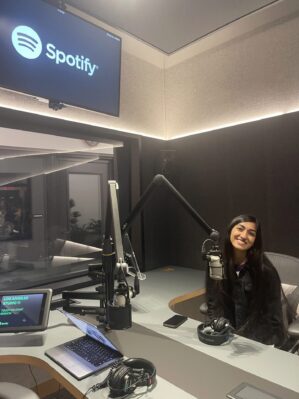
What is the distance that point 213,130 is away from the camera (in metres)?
2.66

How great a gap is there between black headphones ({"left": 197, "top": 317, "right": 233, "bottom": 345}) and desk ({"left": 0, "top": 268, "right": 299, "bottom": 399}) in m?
0.03

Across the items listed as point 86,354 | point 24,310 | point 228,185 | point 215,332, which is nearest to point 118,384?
point 86,354

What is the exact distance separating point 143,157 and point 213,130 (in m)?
0.66

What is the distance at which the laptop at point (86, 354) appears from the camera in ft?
4.02

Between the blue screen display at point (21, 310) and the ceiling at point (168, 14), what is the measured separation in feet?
6.17

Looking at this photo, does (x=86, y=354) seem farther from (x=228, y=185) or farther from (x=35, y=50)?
(x=228, y=185)

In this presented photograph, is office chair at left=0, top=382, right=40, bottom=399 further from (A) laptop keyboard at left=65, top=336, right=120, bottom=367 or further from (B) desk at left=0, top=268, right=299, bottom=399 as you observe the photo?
(A) laptop keyboard at left=65, top=336, right=120, bottom=367

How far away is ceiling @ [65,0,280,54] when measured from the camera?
6.75 ft

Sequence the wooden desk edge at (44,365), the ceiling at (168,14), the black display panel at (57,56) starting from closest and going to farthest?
the wooden desk edge at (44,365) < the black display panel at (57,56) < the ceiling at (168,14)

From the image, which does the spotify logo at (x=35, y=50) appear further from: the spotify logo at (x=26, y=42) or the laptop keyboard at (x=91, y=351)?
the laptop keyboard at (x=91, y=351)

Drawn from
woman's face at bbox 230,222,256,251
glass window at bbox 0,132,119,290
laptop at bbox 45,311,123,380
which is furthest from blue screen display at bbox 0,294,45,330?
woman's face at bbox 230,222,256,251

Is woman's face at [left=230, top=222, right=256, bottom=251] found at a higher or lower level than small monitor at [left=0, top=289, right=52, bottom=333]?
higher

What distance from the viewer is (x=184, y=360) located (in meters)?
1.29

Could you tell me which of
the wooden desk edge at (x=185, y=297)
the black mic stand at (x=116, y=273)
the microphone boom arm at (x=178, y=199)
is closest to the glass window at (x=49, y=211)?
the black mic stand at (x=116, y=273)
